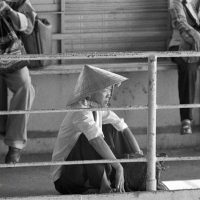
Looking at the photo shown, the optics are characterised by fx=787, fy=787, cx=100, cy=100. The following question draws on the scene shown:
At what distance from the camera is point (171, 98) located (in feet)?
24.2

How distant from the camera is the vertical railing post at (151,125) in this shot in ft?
16.1

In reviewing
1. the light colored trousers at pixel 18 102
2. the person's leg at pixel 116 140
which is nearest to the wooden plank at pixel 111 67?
the light colored trousers at pixel 18 102

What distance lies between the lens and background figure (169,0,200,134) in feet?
23.1

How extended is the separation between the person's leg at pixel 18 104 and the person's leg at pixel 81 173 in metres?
0.99

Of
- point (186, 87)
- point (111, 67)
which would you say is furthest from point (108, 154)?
point (186, 87)

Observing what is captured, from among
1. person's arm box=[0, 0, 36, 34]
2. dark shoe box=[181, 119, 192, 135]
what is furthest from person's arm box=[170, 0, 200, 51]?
person's arm box=[0, 0, 36, 34]

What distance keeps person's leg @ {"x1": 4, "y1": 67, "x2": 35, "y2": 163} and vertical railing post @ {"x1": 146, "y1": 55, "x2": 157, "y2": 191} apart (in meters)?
1.67

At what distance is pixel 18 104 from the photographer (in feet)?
21.0

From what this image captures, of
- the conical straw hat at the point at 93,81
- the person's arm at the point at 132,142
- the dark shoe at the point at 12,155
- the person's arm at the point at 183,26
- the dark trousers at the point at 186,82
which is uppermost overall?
the person's arm at the point at 183,26

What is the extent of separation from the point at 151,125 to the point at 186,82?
2219mm

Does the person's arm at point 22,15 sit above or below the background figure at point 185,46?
above

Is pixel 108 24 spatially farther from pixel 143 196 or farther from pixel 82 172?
pixel 143 196

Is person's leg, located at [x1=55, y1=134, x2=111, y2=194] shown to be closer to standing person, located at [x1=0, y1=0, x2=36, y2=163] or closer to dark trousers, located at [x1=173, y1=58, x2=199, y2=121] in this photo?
standing person, located at [x1=0, y1=0, x2=36, y2=163]

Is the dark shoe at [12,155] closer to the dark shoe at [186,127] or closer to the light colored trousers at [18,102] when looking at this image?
the light colored trousers at [18,102]
